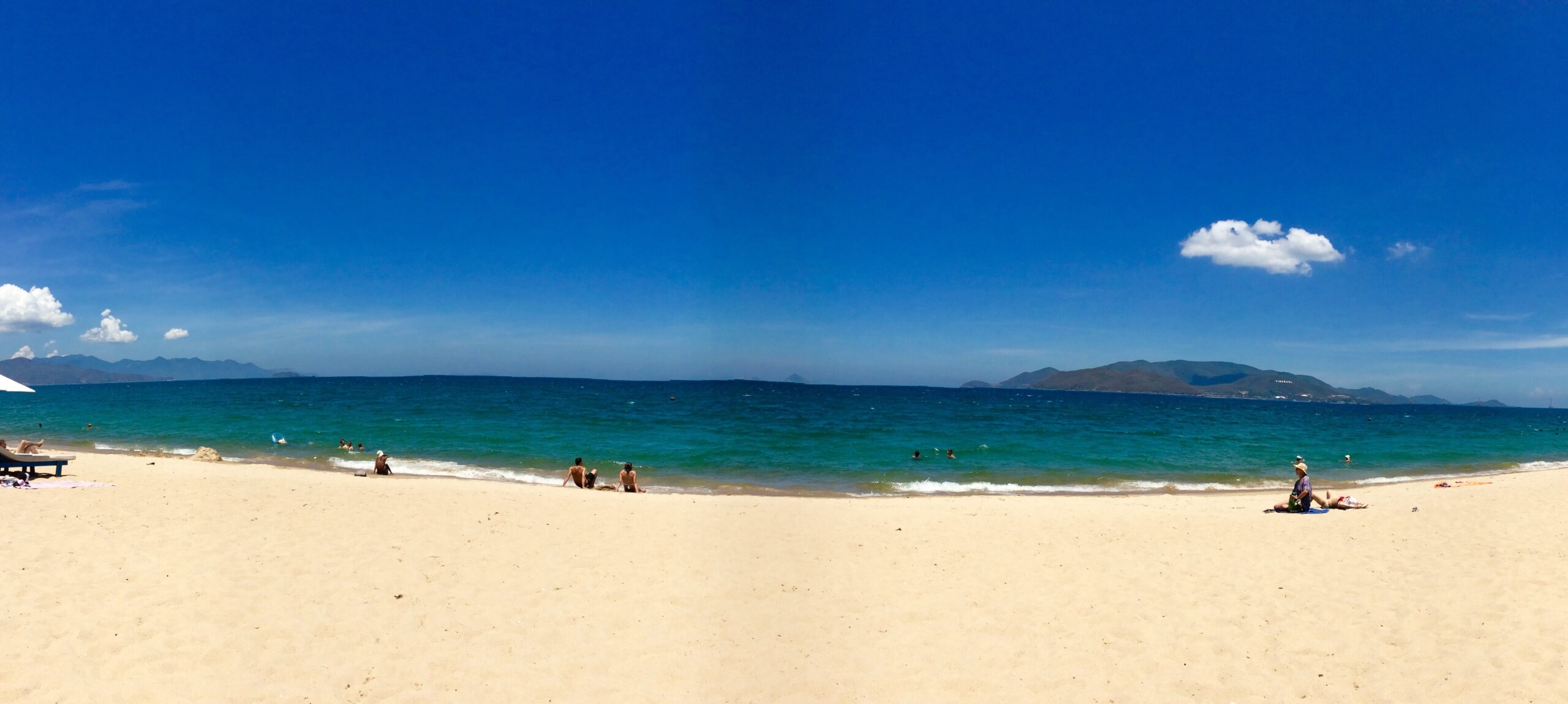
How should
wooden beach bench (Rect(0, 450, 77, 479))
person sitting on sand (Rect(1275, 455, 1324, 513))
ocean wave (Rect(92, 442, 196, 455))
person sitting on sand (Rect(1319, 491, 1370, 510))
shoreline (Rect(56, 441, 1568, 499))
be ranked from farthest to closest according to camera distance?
ocean wave (Rect(92, 442, 196, 455)) → shoreline (Rect(56, 441, 1568, 499)) → wooden beach bench (Rect(0, 450, 77, 479)) → person sitting on sand (Rect(1319, 491, 1370, 510)) → person sitting on sand (Rect(1275, 455, 1324, 513))

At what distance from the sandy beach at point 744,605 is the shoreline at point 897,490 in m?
6.26

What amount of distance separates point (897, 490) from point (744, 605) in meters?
12.5

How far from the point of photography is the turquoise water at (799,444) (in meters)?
22.0

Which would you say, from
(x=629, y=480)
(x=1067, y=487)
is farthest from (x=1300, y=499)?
(x=629, y=480)

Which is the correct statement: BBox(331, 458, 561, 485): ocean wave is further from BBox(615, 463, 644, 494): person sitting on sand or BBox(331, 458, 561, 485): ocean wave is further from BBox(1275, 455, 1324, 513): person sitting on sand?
BBox(1275, 455, 1324, 513): person sitting on sand

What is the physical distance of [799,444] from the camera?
3009 centimetres

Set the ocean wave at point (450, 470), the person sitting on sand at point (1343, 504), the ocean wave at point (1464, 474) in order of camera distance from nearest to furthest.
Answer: the person sitting on sand at point (1343, 504)
the ocean wave at point (450, 470)
the ocean wave at point (1464, 474)

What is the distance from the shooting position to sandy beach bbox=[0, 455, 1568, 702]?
5.62 meters

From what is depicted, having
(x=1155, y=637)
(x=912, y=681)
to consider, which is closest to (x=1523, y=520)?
(x=1155, y=637)

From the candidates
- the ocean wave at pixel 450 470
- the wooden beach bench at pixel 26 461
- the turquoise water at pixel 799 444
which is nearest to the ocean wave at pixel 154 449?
the turquoise water at pixel 799 444

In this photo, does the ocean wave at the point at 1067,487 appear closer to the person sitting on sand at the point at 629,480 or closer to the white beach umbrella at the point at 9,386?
the person sitting on sand at the point at 629,480

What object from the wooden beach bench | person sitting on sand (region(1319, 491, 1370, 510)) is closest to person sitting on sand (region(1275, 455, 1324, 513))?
person sitting on sand (region(1319, 491, 1370, 510))

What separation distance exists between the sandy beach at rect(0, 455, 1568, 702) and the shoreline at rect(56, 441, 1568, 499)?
6.26 meters

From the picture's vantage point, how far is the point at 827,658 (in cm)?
620
